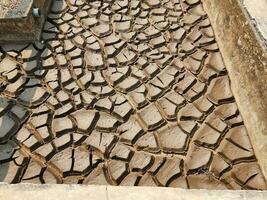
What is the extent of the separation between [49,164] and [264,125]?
1.75 m

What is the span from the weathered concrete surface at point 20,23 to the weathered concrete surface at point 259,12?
2.12 metres

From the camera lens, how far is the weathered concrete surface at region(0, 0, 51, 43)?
3604mm

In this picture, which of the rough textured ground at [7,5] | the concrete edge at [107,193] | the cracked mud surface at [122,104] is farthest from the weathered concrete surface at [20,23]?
the concrete edge at [107,193]

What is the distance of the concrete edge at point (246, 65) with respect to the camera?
2.93 m

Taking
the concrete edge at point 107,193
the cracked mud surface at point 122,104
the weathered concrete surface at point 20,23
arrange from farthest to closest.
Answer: the weathered concrete surface at point 20,23 < the cracked mud surface at point 122,104 < the concrete edge at point 107,193

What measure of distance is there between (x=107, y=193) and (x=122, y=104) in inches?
46.9

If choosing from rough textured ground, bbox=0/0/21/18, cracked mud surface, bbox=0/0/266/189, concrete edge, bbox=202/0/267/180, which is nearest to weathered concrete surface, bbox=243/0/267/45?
concrete edge, bbox=202/0/267/180

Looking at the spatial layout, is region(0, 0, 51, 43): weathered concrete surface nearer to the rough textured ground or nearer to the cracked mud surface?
the rough textured ground

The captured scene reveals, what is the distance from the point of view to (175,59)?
3.76 m

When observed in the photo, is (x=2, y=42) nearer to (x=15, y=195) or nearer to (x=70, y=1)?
(x=70, y=1)

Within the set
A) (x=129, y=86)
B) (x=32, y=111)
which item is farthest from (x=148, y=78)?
(x=32, y=111)

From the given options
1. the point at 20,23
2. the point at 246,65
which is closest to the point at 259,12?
the point at 246,65

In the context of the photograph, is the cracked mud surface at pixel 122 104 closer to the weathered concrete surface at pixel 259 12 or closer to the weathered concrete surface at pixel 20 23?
the weathered concrete surface at pixel 20 23

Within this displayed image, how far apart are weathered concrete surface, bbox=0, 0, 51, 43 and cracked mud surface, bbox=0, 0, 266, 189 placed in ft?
0.37
